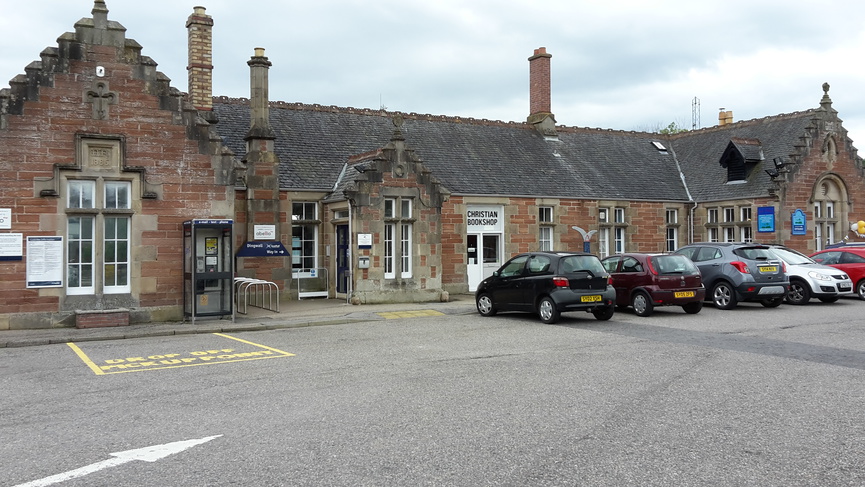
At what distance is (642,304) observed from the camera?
17000 mm

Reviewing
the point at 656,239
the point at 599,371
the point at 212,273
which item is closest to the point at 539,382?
the point at 599,371

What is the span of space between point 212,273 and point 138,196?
2.31 meters

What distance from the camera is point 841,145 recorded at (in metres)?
28.2

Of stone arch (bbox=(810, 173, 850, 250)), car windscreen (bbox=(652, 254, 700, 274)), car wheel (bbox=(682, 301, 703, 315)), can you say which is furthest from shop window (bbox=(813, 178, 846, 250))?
car windscreen (bbox=(652, 254, 700, 274))

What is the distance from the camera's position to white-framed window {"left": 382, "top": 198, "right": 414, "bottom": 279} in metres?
20.2

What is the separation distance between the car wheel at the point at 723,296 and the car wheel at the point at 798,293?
6.87 feet

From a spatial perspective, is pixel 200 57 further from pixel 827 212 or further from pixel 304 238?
pixel 827 212

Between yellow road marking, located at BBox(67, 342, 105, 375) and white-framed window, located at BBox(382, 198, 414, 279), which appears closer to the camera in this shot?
yellow road marking, located at BBox(67, 342, 105, 375)

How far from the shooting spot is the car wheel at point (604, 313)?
1596 cm

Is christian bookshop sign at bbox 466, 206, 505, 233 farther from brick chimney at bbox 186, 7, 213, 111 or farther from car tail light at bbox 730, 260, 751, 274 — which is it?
brick chimney at bbox 186, 7, 213, 111

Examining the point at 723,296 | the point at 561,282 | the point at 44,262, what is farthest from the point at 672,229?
the point at 44,262

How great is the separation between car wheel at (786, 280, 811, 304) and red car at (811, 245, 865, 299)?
2316mm

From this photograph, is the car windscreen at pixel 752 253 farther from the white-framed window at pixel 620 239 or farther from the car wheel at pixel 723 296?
the white-framed window at pixel 620 239

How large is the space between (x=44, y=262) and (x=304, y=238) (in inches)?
310
